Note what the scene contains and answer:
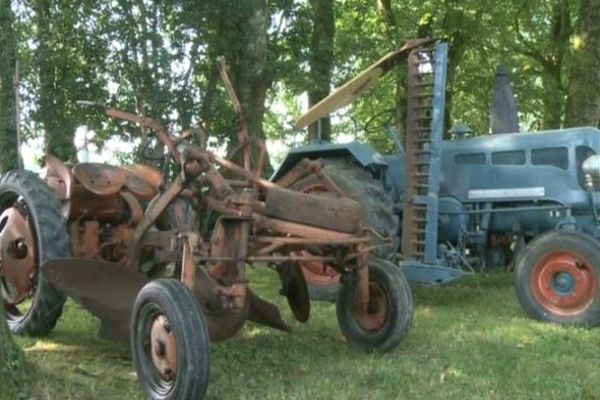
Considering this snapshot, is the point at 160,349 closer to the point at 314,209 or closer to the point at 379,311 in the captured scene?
the point at 314,209

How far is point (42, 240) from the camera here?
5.44 meters

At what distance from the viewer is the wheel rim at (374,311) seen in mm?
5617

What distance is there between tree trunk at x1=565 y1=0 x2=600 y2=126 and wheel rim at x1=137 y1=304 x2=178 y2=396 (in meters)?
9.84

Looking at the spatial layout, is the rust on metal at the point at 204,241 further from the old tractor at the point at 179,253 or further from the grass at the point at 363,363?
the grass at the point at 363,363

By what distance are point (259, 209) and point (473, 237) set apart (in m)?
3.85

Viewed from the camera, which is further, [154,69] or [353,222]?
[154,69]

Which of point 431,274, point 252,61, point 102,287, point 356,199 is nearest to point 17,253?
point 102,287

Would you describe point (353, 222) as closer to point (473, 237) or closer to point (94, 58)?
point (473, 237)

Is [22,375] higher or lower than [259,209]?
Answer: lower

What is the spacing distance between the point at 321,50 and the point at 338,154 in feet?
16.1

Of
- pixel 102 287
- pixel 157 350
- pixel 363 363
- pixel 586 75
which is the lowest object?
pixel 363 363

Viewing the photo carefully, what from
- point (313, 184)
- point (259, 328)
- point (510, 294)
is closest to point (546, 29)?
point (510, 294)

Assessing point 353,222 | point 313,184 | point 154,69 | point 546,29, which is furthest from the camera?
point 546,29

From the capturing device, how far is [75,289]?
5152 millimetres
